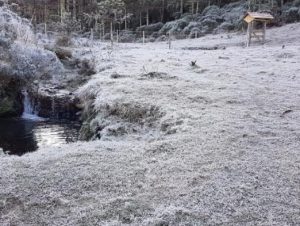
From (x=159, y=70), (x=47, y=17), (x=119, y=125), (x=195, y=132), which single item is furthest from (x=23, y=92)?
(x=47, y=17)

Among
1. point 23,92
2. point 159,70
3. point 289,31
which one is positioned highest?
point 289,31

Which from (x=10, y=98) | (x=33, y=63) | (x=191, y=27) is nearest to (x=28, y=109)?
(x=10, y=98)

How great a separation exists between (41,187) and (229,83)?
862cm

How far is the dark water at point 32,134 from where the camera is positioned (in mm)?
13423

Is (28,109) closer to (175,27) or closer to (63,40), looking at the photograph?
(63,40)

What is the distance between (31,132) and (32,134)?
0.38 meters

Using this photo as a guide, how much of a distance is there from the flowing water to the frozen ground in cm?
275

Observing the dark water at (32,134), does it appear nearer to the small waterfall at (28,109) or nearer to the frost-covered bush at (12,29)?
the small waterfall at (28,109)

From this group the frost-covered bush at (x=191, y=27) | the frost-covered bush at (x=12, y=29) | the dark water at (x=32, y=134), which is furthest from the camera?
the frost-covered bush at (x=191, y=27)

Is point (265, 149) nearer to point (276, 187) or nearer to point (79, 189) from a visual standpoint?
point (276, 187)

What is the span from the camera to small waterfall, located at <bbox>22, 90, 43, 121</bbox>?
17.9m

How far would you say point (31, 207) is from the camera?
5.58 meters

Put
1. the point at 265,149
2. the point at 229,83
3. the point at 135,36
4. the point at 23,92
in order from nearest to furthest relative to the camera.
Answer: the point at 265,149, the point at 229,83, the point at 23,92, the point at 135,36

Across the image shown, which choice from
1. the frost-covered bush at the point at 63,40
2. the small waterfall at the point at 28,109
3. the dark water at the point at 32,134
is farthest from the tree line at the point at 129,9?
the dark water at the point at 32,134
